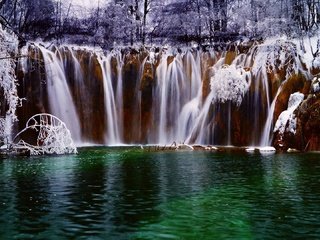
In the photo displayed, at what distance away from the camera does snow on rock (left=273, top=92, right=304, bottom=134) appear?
32188 millimetres

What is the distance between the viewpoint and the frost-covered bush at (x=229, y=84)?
37906 millimetres

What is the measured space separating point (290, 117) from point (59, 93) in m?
18.9

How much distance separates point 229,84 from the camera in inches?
1497

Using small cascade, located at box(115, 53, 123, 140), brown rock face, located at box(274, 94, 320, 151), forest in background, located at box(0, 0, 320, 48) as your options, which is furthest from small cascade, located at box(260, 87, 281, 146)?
forest in background, located at box(0, 0, 320, 48)

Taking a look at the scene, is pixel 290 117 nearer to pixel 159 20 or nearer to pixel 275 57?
pixel 275 57

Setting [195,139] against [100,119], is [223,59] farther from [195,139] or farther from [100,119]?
[100,119]

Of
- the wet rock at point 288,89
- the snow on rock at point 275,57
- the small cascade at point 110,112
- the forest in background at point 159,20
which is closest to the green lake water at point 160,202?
the wet rock at point 288,89

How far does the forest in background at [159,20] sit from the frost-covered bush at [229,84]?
1287 centimetres

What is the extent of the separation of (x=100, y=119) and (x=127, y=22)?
15291mm

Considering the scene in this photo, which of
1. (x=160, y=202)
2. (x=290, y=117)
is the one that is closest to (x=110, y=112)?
(x=290, y=117)

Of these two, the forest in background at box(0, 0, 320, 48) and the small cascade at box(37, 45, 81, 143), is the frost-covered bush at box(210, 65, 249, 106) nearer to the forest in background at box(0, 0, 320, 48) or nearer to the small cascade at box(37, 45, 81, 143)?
the small cascade at box(37, 45, 81, 143)

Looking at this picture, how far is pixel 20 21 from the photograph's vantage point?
2045 inches

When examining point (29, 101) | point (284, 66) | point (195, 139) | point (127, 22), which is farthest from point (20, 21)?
point (284, 66)

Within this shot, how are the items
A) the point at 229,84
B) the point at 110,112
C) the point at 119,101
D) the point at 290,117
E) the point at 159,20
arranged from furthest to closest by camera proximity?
the point at 159,20
the point at 119,101
the point at 110,112
the point at 229,84
the point at 290,117
